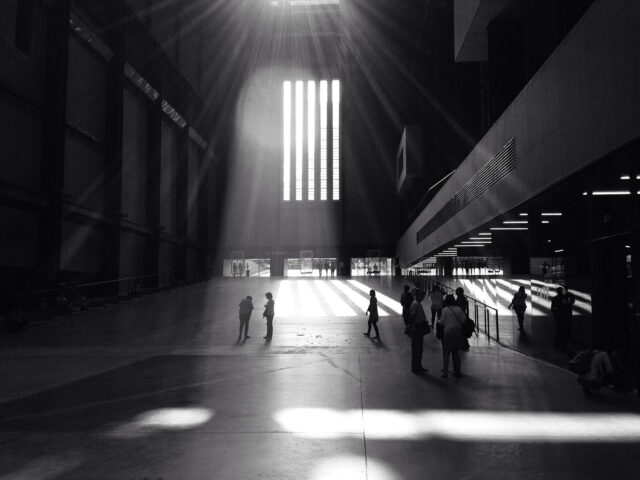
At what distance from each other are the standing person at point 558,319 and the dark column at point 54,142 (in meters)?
19.4

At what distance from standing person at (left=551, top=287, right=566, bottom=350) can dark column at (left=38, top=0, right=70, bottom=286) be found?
63.7 ft

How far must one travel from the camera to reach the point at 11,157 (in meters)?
20.0

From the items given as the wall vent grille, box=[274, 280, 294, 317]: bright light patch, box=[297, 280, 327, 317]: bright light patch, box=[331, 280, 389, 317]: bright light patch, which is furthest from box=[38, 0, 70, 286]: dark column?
the wall vent grille

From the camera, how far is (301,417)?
6.31m

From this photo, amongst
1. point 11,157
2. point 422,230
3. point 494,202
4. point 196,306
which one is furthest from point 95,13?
point 494,202

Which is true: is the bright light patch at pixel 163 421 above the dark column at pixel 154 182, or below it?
below

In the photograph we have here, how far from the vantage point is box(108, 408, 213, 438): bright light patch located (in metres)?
5.77

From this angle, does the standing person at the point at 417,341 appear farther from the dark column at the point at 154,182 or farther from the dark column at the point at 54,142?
the dark column at the point at 154,182

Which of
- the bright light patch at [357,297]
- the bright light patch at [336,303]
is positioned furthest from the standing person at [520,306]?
the bright light patch at [336,303]

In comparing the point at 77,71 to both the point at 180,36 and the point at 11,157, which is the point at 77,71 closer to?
the point at 11,157

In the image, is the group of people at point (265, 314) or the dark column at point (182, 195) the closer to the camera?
the group of people at point (265, 314)

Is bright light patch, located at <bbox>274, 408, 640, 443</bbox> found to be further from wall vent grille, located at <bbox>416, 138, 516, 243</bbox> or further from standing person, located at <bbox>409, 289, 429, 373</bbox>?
wall vent grille, located at <bbox>416, 138, 516, 243</bbox>

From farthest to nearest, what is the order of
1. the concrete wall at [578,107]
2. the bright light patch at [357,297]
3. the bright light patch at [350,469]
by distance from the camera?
the bright light patch at [357,297] < the concrete wall at [578,107] < the bright light patch at [350,469]

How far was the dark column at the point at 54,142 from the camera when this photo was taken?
2162cm
